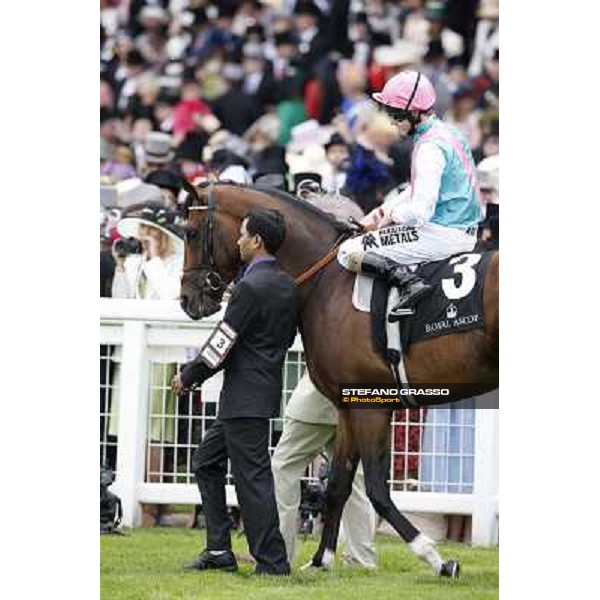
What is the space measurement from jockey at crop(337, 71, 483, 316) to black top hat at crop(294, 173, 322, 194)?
1.41 m

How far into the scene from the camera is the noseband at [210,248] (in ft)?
24.9

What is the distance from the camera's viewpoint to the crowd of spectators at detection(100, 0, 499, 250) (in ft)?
25.2

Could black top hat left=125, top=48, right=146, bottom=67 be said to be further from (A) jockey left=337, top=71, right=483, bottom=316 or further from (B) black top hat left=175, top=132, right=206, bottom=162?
(A) jockey left=337, top=71, right=483, bottom=316

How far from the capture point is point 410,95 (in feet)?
23.7

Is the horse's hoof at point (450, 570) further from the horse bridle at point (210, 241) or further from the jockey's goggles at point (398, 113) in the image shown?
the jockey's goggles at point (398, 113)

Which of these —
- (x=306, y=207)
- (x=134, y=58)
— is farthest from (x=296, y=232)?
(x=134, y=58)

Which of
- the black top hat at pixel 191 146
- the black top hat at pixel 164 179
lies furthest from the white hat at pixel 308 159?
the black top hat at pixel 191 146

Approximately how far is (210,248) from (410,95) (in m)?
1.06

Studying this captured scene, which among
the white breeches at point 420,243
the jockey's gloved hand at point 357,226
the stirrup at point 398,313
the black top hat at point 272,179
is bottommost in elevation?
the stirrup at point 398,313

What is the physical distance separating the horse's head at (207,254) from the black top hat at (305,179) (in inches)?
A: 43.2

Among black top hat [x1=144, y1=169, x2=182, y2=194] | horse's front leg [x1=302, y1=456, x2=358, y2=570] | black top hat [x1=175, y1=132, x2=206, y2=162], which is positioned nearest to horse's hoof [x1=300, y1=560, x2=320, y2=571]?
horse's front leg [x1=302, y1=456, x2=358, y2=570]
